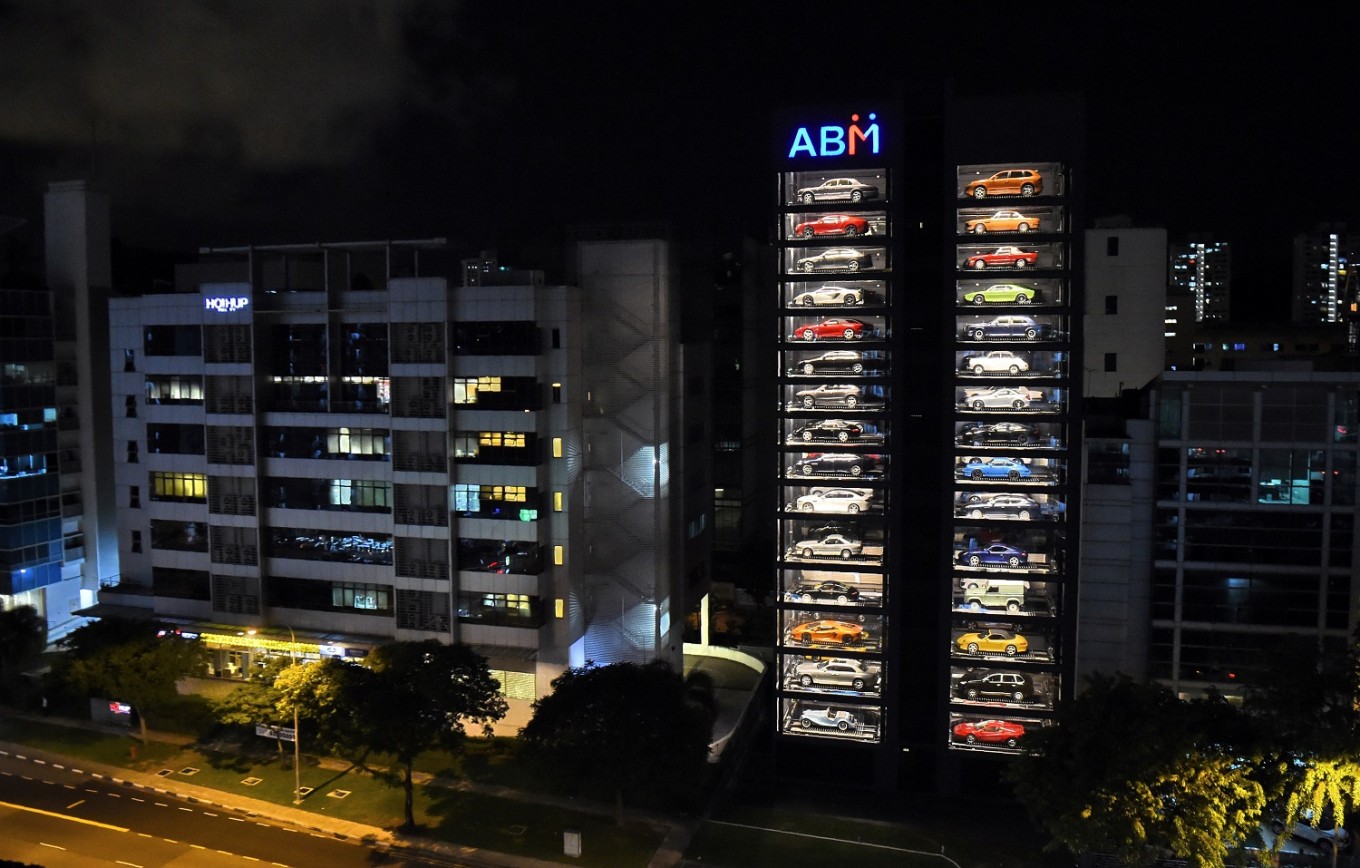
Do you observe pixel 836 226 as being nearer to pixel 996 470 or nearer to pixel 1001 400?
pixel 1001 400

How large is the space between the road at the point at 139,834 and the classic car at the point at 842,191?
39.9 m

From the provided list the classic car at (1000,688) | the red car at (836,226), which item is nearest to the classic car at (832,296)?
the red car at (836,226)

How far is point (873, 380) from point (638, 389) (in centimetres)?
1680

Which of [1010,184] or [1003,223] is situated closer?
[1010,184]

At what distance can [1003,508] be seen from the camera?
184ft

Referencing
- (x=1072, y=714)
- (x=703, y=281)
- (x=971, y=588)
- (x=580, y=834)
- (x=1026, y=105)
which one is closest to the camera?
(x=1072, y=714)

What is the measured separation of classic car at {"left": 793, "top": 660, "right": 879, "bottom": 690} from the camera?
5784 centimetres

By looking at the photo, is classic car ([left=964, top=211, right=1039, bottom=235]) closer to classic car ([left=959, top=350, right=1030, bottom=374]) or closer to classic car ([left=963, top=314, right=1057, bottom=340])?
classic car ([left=963, top=314, right=1057, bottom=340])

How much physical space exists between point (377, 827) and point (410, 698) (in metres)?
6.50

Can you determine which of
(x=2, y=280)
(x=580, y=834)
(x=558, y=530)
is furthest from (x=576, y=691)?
(x=2, y=280)

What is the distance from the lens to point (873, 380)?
2205 inches

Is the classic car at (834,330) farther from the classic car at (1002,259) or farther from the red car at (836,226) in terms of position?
the classic car at (1002,259)

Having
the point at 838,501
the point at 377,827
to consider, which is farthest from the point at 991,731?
the point at 377,827

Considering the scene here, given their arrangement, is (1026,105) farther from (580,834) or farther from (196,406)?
(196,406)
